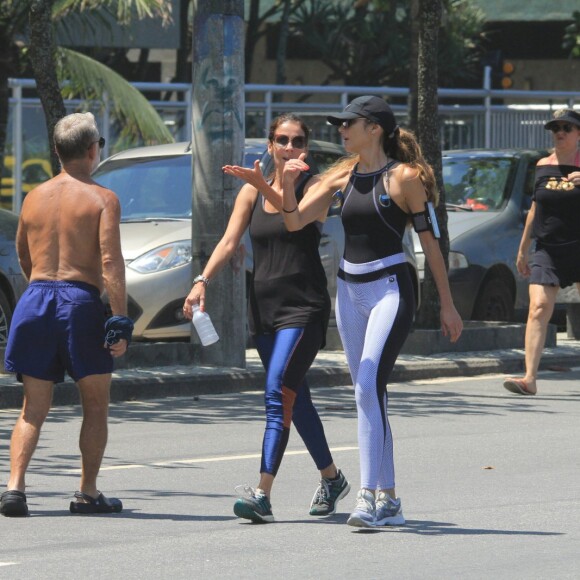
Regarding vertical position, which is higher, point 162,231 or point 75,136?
point 75,136

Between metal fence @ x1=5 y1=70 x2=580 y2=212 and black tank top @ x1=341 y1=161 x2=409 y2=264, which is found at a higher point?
black tank top @ x1=341 y1=161 x2=409 y2=264

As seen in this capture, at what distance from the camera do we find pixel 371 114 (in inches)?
306

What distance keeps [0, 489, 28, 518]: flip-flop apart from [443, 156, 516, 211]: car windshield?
10139 mm

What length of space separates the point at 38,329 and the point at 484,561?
2.35m

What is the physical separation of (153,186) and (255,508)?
8409mm

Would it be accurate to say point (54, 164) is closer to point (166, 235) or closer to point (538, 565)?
point (166, 235)

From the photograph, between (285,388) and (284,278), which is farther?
(284,278)

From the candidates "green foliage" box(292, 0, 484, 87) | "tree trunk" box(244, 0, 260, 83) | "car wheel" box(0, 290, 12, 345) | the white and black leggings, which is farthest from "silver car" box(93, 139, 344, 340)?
"green foliage" box(292, 0, 484, 87)

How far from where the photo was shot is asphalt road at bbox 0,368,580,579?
682 cm

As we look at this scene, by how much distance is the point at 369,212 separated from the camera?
7762mm

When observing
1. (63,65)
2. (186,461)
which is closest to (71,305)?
(186,461)

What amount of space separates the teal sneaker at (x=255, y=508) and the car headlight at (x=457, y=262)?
8.94 metres

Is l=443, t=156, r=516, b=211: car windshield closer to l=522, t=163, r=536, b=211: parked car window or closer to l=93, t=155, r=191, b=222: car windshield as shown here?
l=522, t=163, r=536, b=211: parked car window

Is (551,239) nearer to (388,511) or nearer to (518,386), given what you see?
(518,386)
